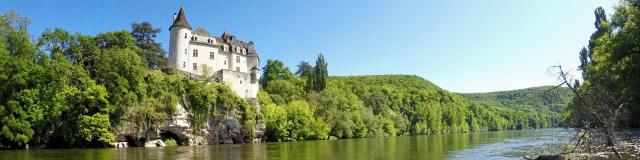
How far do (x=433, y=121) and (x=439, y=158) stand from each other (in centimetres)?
11097

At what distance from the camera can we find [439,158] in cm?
3100

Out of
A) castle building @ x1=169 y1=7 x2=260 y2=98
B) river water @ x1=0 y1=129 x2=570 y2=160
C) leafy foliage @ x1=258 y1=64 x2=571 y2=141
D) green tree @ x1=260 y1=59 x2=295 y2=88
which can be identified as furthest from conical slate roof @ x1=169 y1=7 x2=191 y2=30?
green tree @ x1=260 y1=59 x2=295 y2=88

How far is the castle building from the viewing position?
A: 77938 mm

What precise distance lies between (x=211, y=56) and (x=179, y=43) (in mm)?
6707

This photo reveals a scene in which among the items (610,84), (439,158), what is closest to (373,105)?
(610,84)

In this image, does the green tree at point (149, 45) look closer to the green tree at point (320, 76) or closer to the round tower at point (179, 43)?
the round tower at point (179, 43)

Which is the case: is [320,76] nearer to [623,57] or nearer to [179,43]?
[179,43]

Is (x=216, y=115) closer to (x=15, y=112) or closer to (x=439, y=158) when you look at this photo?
(x=15, y=112)

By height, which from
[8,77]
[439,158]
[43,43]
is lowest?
[439,158]

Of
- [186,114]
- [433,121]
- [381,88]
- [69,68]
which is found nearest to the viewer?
[69,68]

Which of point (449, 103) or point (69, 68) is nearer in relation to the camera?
point (69, 68)

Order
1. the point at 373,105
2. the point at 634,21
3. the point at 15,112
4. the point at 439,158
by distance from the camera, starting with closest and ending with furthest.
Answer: the point at 439,158 → the point at 634,21 → the point at 15,112 → the point at 373,105

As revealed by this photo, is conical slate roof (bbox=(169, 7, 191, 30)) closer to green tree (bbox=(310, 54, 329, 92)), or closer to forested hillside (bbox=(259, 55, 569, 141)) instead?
forested hillside (bbox=(259, 55, 569, 141))

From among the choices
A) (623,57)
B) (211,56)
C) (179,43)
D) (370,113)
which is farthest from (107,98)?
(370,113)
